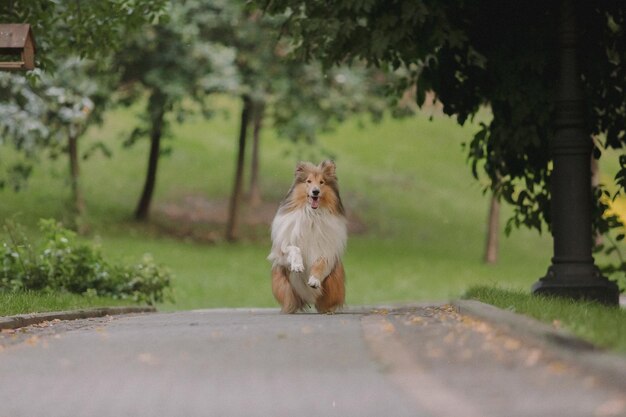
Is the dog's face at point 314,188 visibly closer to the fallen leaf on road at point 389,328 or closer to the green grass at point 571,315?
the green grass at point 571,315

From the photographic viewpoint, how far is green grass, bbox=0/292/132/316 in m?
13.1

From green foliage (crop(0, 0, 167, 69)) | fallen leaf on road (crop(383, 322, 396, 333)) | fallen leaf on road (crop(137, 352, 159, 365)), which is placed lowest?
fallen leaf on road (crop(137, 352, 159, 365))

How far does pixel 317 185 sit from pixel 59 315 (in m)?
3.22

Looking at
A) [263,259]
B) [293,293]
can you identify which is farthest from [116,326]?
[263,259]

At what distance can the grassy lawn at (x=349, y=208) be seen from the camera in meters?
30.3

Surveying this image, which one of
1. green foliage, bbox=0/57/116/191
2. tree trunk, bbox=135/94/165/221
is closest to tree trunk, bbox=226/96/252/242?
tree trunk, bbox=135/94/165/221

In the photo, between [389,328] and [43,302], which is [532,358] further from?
[43,302]

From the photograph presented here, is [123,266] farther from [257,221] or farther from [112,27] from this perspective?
[257,221]

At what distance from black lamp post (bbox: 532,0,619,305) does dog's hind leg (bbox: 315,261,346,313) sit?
86.4 inches

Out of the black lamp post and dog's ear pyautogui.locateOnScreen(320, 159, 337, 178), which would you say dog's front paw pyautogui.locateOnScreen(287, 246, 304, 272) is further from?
the black lamp post

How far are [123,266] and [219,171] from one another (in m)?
Answer: 30.8

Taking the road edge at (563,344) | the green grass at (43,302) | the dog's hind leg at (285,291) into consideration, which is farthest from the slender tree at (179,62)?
the road edge at (563,344)

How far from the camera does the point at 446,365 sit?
746 centimetres

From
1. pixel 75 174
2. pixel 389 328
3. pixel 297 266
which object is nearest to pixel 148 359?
pixel 389 328
